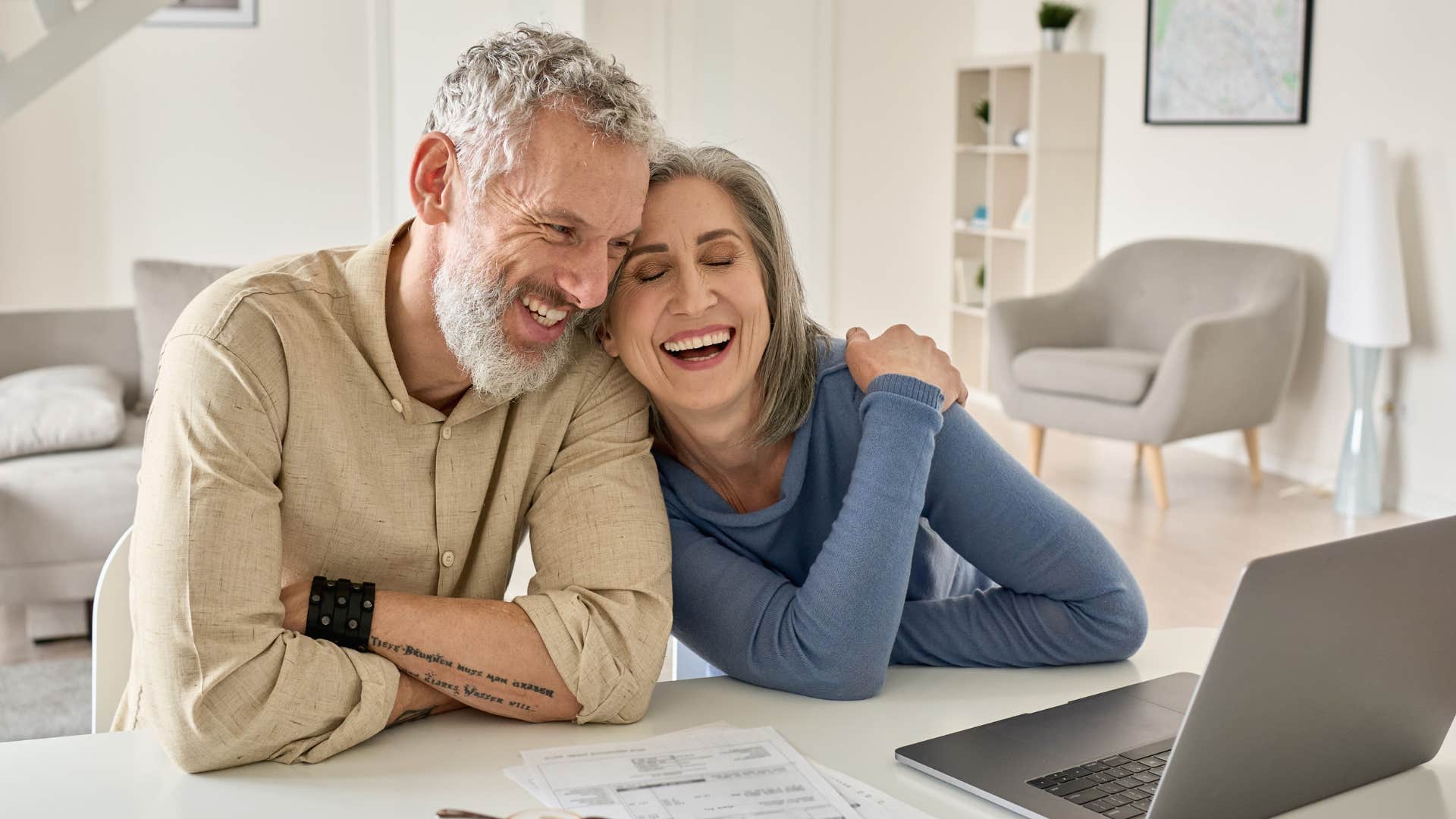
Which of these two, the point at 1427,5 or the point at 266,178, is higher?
the point at 1427,5

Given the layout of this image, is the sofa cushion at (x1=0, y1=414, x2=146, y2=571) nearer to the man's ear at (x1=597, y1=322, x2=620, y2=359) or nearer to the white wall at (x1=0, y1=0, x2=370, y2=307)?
the man's ear at (x1=597, y1=322, x2=620, y2=359)

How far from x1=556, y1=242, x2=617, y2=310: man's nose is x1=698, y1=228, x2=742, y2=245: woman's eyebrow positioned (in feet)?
0.62

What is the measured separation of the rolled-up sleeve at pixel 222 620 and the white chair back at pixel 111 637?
0.89 ft

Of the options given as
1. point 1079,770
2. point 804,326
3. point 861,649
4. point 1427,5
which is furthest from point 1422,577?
point 1427,5

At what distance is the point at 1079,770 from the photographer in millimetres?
1187

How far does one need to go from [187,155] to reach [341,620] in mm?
5359

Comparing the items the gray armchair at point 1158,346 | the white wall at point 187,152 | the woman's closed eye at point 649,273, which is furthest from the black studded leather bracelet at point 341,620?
the white wall at point 187,152

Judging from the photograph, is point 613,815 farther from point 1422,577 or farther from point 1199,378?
point 1199,378

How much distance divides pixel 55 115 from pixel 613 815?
19.0 ft

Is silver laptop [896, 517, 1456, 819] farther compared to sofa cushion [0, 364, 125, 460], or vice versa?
sofa cushion [0, 364, 125, 460]

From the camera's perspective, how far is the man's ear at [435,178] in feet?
4.67

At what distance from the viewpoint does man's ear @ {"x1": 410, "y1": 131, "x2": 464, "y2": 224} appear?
1.42 meters

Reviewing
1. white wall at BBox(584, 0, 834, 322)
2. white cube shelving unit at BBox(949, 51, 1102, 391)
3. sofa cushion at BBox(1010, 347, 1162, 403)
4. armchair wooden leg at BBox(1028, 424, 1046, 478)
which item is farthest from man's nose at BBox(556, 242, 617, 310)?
white cube shelving unit at BBox(949, 51, 1102, 391)

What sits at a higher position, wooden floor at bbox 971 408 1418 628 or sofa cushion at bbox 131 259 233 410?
sofa cushion at bbox 131 259 233 410
